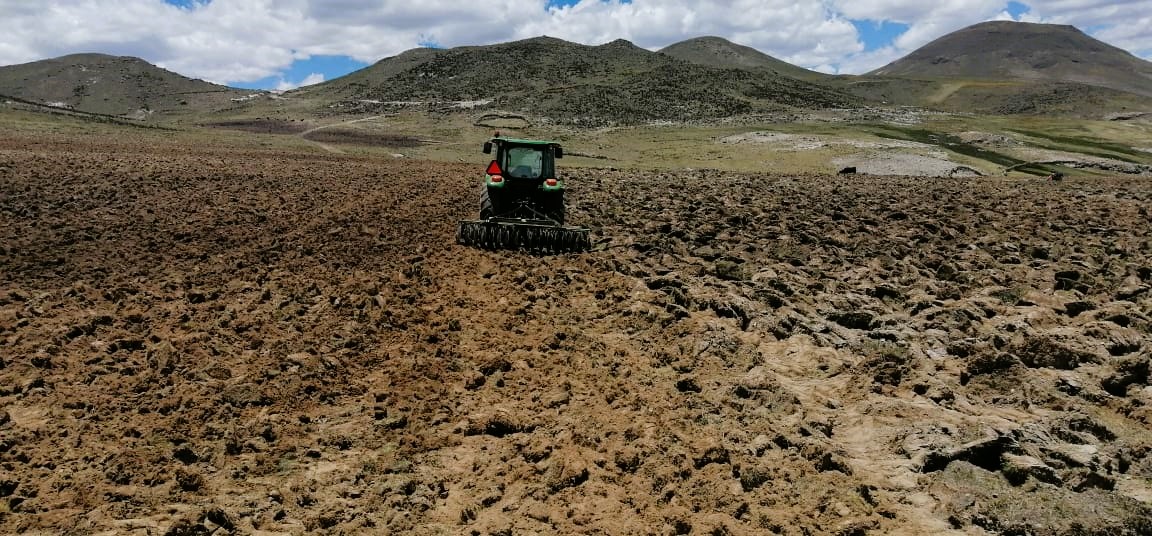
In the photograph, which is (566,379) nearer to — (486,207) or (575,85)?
(486,207)

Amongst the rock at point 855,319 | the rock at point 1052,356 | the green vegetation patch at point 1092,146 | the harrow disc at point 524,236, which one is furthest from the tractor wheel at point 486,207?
the green vegetation patch at point 1092,146

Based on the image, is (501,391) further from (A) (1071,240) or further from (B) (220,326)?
(A) (1071,240)

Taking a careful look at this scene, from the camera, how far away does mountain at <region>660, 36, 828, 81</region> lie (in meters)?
128

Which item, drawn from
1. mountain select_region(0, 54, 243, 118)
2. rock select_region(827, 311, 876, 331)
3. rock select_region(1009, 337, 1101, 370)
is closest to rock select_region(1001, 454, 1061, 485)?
rock select_region(1009, 337, 1101, 370)

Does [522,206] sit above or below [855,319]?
above

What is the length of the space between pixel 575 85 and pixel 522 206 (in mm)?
69575

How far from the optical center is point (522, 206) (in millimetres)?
13461

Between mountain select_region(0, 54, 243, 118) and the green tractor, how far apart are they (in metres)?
79.8

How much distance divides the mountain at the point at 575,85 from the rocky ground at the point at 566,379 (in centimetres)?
5048

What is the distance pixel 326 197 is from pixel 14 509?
13745 mm

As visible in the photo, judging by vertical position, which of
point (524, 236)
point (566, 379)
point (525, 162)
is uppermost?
point (525, 162)

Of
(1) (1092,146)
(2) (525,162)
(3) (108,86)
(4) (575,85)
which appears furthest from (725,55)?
(2) (525,162)

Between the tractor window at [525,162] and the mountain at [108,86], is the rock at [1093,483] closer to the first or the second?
the tractor window at [525,162]

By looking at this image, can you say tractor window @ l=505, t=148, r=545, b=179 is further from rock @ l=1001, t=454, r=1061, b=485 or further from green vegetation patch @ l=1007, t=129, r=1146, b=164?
green vegetation patch @ l=1007, t=129, r=1146, b=164
